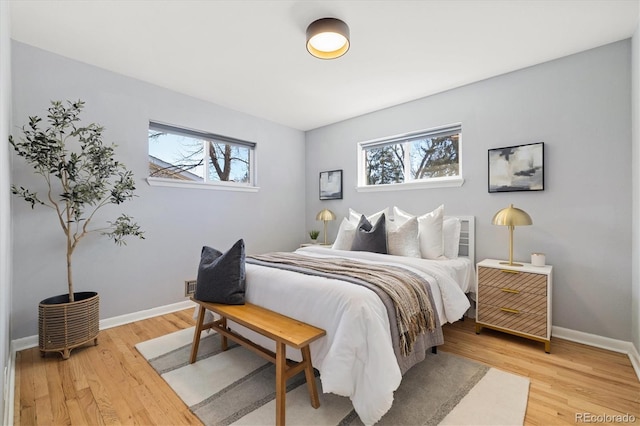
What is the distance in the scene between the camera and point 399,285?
6.27ft

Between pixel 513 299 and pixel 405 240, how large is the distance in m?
1.04

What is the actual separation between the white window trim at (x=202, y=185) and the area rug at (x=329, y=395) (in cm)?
176

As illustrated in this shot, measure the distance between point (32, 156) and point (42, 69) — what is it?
3.03 feet

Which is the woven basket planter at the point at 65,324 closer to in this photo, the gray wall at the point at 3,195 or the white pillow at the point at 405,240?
the gray wall at the point at 3,195

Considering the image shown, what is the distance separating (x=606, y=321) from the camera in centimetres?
242

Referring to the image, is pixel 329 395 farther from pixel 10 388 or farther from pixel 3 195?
Answer: pixel 3 195

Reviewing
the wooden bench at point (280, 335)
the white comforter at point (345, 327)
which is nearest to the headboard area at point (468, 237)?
the white comforter at point (345, 327)

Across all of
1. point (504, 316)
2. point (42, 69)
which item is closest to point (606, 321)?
point (504, 316)

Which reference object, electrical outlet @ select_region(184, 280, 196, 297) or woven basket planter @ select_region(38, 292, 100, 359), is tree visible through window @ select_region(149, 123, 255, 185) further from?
woven basket planter @ select_region(38, 292, 100, 359)

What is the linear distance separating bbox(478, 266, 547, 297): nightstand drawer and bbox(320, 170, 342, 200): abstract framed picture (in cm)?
228

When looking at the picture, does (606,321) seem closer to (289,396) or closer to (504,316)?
(504,316)

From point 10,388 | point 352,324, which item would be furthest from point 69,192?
point 352,324

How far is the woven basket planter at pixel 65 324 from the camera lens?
2.21 meters

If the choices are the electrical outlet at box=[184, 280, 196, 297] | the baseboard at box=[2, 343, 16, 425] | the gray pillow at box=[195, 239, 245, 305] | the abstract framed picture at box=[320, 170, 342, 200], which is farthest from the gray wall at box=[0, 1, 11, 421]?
the abstract framed picture at box=[320, 170, 342, 200]
